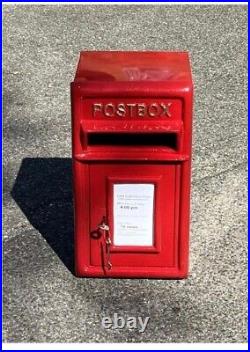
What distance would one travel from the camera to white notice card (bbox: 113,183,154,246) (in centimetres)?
377

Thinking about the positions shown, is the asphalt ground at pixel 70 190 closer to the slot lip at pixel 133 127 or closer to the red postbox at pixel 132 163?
the red postbox at pixel 132 163

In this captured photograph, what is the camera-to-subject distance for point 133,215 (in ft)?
12.6

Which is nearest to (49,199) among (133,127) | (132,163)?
(132,163)

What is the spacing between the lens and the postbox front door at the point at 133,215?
12.2 ft

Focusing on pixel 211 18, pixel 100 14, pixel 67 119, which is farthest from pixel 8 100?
pixel 211 18

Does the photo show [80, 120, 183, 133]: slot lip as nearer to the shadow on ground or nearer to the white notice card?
the white notice card

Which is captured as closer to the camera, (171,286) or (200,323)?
(200,323)

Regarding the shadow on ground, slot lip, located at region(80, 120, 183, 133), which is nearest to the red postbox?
slot lip, located at region(80, 120, 183, 133)

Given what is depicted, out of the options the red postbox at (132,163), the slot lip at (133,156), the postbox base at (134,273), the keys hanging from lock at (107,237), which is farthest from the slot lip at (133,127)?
the postbox base at (134,273)

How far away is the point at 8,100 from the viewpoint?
599cm

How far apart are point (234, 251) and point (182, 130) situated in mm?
969

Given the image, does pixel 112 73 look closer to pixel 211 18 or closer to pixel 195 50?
pixel 195 50

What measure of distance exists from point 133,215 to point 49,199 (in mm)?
1011

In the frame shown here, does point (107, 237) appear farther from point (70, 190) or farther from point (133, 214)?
point (70, 190)
